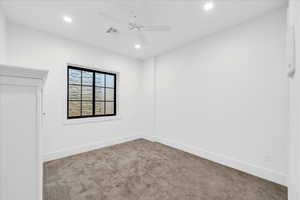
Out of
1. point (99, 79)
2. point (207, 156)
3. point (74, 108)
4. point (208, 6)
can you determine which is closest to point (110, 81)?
point (99, 79)

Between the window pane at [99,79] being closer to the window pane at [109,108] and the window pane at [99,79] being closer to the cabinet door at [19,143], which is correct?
the window pane at [109,108]

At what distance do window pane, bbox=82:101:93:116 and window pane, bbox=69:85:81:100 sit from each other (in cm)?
20

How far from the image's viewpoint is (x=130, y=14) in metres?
2.13

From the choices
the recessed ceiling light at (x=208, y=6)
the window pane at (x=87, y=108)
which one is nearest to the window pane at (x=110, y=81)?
the window pane at (x=87, y=108)

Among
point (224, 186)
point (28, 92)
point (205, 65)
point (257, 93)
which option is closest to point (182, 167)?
point (224, 186)

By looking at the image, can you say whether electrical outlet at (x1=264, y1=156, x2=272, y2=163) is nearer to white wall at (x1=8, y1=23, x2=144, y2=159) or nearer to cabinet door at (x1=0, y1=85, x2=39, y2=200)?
cabinet door at (x1=0, y1=85, x2=39, y2=200)

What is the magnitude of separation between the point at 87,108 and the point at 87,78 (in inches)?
30.2

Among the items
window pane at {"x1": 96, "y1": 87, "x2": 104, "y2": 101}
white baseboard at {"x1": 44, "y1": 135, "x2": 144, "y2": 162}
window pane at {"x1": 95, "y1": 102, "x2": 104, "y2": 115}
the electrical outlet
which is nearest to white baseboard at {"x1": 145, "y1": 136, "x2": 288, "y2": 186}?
the electrical outlet

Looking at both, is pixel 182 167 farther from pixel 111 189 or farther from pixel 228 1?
pixel 228 1

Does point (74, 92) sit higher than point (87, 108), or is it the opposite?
point (74, 92)

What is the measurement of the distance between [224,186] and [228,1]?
2627 mm

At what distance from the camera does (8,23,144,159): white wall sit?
7.93ft

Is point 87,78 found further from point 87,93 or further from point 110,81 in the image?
point 110,81

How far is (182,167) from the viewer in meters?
2.38
